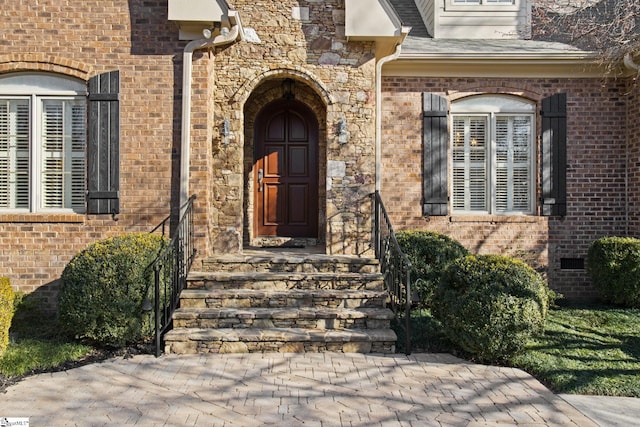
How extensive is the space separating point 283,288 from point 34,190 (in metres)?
3.67

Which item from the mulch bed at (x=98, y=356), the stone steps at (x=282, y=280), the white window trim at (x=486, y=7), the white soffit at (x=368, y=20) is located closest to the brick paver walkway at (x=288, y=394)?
the mulch bed at (x=98, y=356)

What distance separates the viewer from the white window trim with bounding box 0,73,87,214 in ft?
22.4

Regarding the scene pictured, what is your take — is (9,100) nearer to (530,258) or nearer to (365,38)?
(365,38)

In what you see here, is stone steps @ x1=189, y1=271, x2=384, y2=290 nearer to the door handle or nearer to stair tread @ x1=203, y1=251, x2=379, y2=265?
stair tread @ x1=203, y1=251, x2=379, y2=265

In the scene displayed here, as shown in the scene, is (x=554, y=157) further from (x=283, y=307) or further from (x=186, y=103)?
(x=186, y=103)

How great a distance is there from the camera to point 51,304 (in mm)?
6703

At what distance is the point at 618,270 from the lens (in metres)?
7.16

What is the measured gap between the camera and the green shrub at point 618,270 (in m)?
7.06

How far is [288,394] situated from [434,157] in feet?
15.9

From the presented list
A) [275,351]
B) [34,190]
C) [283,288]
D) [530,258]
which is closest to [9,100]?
[34,190]

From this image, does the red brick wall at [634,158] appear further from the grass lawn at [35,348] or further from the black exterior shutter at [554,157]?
the grass lawn at [35,348]

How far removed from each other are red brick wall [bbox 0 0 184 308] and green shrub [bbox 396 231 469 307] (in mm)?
3323

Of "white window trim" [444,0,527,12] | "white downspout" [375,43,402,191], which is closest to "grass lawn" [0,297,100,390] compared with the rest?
"white downspout" [375,43,402,191]

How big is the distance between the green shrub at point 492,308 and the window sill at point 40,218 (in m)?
4.81
